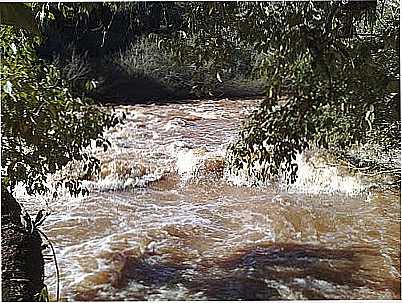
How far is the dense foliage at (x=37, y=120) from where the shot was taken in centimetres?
133

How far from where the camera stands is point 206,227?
1388 millimetres

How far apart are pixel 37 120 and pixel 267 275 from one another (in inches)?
22.9

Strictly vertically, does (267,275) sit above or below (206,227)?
below

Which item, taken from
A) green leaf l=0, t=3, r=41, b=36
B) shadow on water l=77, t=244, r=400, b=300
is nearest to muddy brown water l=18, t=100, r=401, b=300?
shadow on water l=77, t=244, r=400, b=300

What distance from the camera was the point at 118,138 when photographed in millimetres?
1392

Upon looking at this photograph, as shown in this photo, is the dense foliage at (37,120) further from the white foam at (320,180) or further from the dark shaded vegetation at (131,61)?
the white foam at (320,180)

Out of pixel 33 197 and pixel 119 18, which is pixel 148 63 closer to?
pixel 119 18

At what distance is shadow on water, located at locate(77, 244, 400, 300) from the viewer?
1.36 metres

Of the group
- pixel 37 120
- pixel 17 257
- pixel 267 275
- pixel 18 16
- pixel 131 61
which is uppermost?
pixel 18 16

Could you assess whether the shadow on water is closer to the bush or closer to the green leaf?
the bush

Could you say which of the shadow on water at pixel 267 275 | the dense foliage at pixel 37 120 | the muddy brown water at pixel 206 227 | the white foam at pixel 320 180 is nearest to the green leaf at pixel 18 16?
the dense foliage at pixel 37 120

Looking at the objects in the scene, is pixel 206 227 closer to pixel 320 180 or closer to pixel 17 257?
pixel 320 180

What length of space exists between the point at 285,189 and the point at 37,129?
540mm

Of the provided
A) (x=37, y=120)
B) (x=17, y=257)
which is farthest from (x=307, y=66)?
(x=17, y=257)
